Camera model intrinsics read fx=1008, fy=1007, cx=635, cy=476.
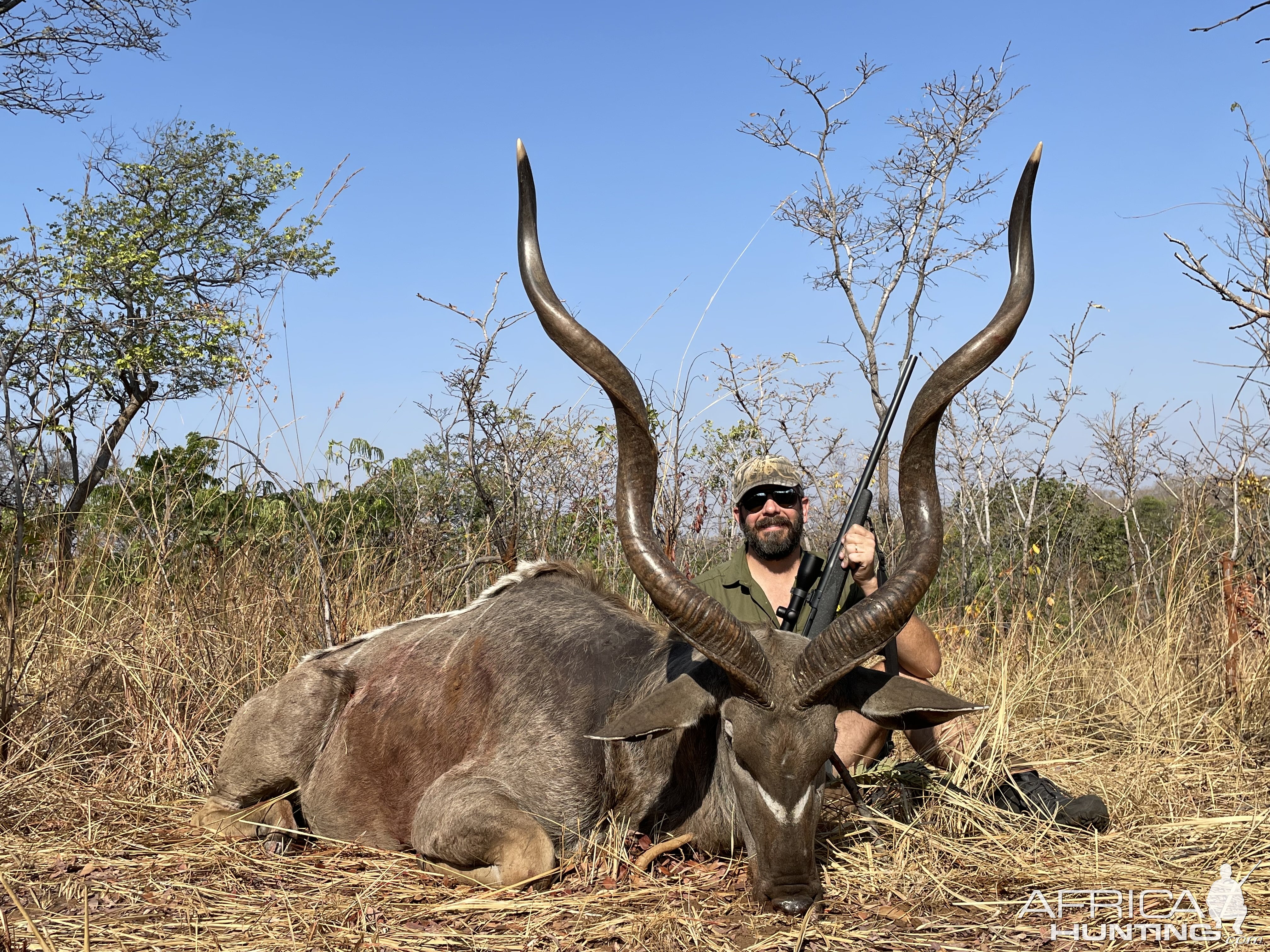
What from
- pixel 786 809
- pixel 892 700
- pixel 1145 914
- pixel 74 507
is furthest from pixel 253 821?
pixel 74 507

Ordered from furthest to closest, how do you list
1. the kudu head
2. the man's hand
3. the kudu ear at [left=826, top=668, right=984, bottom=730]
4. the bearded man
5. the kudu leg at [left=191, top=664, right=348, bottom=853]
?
the kudu leg at [left=191, top=664, right=348, bottom=853] < the man's hand < the bearded man < the kudu ear at [left=826, top=668, right=984, bottom=730] < the kudu head

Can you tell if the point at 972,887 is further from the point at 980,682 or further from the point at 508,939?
the point at 980,682

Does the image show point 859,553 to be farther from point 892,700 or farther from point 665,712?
point 665,712

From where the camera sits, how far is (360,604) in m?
7.66

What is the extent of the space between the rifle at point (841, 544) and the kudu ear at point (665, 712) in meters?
0.87

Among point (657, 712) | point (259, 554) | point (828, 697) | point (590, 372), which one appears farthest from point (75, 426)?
point (828, 697)

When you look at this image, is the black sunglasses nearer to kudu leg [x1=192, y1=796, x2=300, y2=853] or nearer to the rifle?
the rifle

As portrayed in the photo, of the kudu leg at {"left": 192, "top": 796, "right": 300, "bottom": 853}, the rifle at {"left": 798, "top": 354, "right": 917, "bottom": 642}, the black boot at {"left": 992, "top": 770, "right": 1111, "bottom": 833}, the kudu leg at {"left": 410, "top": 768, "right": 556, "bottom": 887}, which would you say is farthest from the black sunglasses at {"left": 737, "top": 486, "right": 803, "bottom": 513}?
the kudu leg at {"left": 192, "top": 796, "right": 300, "bottom": 853}

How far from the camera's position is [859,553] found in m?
5.38

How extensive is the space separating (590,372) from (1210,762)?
4.62 m

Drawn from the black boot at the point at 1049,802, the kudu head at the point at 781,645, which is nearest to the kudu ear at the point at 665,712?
the kudu head at the point at 781,645

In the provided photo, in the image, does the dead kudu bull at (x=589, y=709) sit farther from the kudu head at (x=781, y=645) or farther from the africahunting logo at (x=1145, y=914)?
the africahunting logo at (x=1145, y=914)

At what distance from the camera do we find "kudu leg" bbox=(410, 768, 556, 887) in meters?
4.48

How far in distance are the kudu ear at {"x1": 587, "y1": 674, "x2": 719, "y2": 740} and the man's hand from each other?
1298 mm
